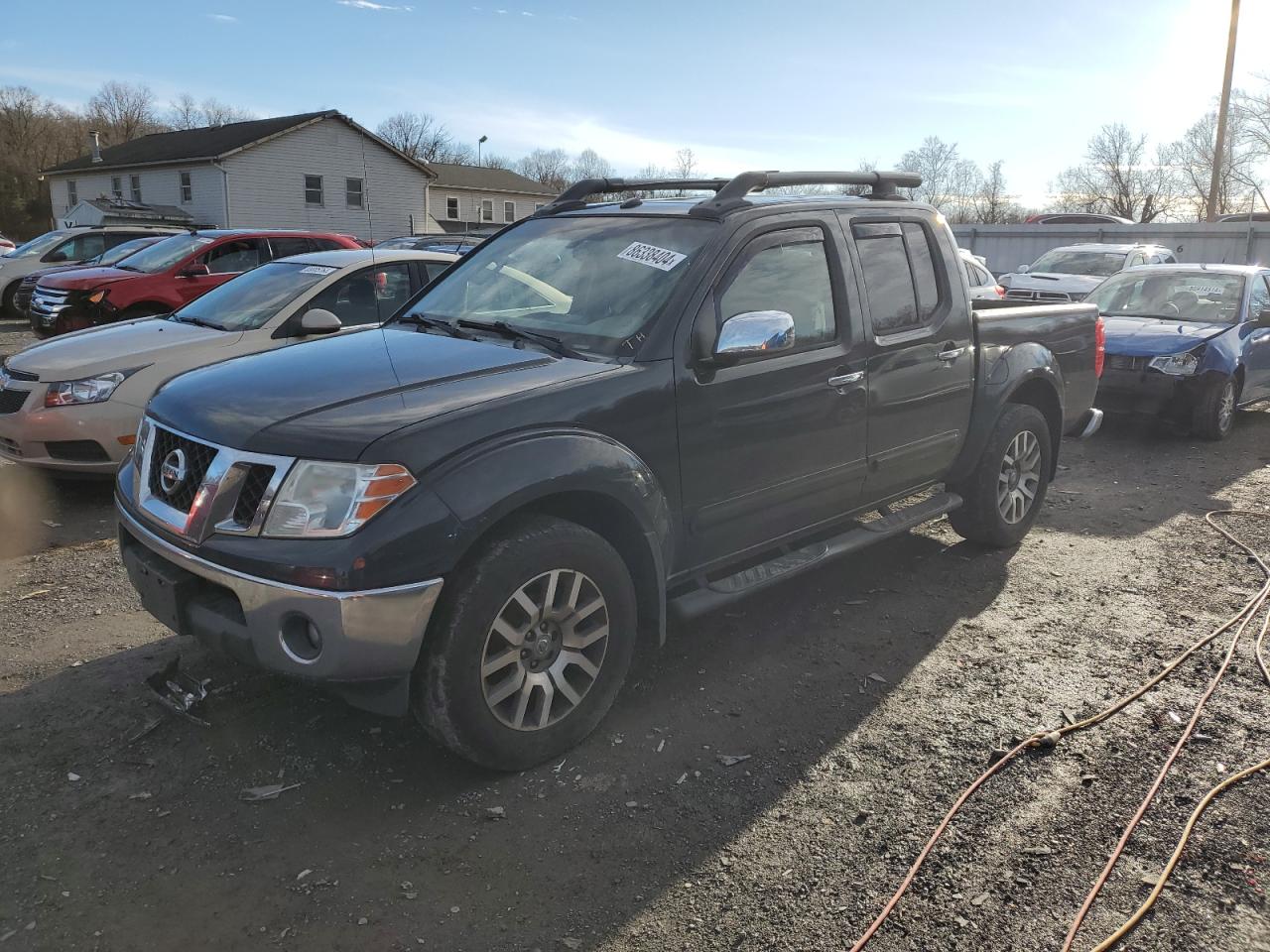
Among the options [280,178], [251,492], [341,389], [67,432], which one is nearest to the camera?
[251,492]

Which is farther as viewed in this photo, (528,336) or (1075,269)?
(1075,269)

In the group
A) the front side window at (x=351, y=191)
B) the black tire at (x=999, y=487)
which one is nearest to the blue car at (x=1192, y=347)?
the black tire at (x=999, y=487)

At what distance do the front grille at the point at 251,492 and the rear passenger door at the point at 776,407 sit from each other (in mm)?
1493

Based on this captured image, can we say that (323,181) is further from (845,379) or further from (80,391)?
(845,379)

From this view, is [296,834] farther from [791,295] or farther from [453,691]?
[791,295]

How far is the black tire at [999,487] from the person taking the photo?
211 inches

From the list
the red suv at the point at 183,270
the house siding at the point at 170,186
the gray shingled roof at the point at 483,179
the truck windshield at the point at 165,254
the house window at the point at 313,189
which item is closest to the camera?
the red suv at the point at 183,270

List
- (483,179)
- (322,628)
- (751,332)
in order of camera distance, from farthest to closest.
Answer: (483,179), (751,332), (322,628)

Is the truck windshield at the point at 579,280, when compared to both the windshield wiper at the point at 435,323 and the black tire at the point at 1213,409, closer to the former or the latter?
the windshield wiper at the point at 435,323

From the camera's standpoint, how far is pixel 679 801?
10.6ft

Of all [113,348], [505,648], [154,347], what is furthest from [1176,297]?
[113,348]

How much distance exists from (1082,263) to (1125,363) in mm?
8335

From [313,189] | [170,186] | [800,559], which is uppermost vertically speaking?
[170,186]

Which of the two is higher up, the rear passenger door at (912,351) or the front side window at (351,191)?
the front side window at (351,191)
